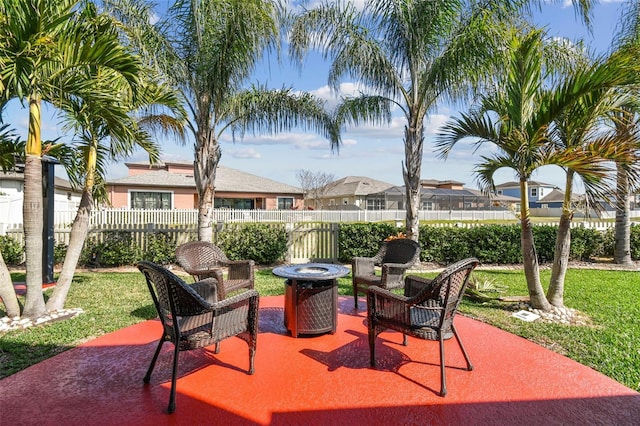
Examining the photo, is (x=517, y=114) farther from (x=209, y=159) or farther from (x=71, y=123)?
(x=71, y=123)

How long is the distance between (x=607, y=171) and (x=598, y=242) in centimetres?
736

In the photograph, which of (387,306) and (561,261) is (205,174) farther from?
(561,261)

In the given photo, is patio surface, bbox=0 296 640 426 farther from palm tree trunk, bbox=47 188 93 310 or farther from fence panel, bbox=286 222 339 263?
fence panel, bbox=286 222 339 263

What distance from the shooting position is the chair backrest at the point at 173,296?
2803 millimetres

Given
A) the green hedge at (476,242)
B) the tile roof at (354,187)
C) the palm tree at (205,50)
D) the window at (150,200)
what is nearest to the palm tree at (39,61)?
the palm tree at (205,50)

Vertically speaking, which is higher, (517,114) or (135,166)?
(135,166)

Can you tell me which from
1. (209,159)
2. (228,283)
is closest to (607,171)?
(228,283)

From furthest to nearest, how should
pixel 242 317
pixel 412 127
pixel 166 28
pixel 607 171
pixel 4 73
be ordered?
pixel 412 127, pixel 166 28, pixel 607 171, pixel 4 73, pixel 242 317

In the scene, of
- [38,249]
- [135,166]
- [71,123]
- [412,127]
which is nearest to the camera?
[38,249]

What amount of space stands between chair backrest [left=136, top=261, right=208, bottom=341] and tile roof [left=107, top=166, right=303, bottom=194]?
22.0 metres

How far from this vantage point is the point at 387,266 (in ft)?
16.4

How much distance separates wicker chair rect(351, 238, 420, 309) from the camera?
507 centimetres

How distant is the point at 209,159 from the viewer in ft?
25.4

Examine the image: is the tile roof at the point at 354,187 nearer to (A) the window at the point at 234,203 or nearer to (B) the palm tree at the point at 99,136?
(A) the window at the point at 234,203
